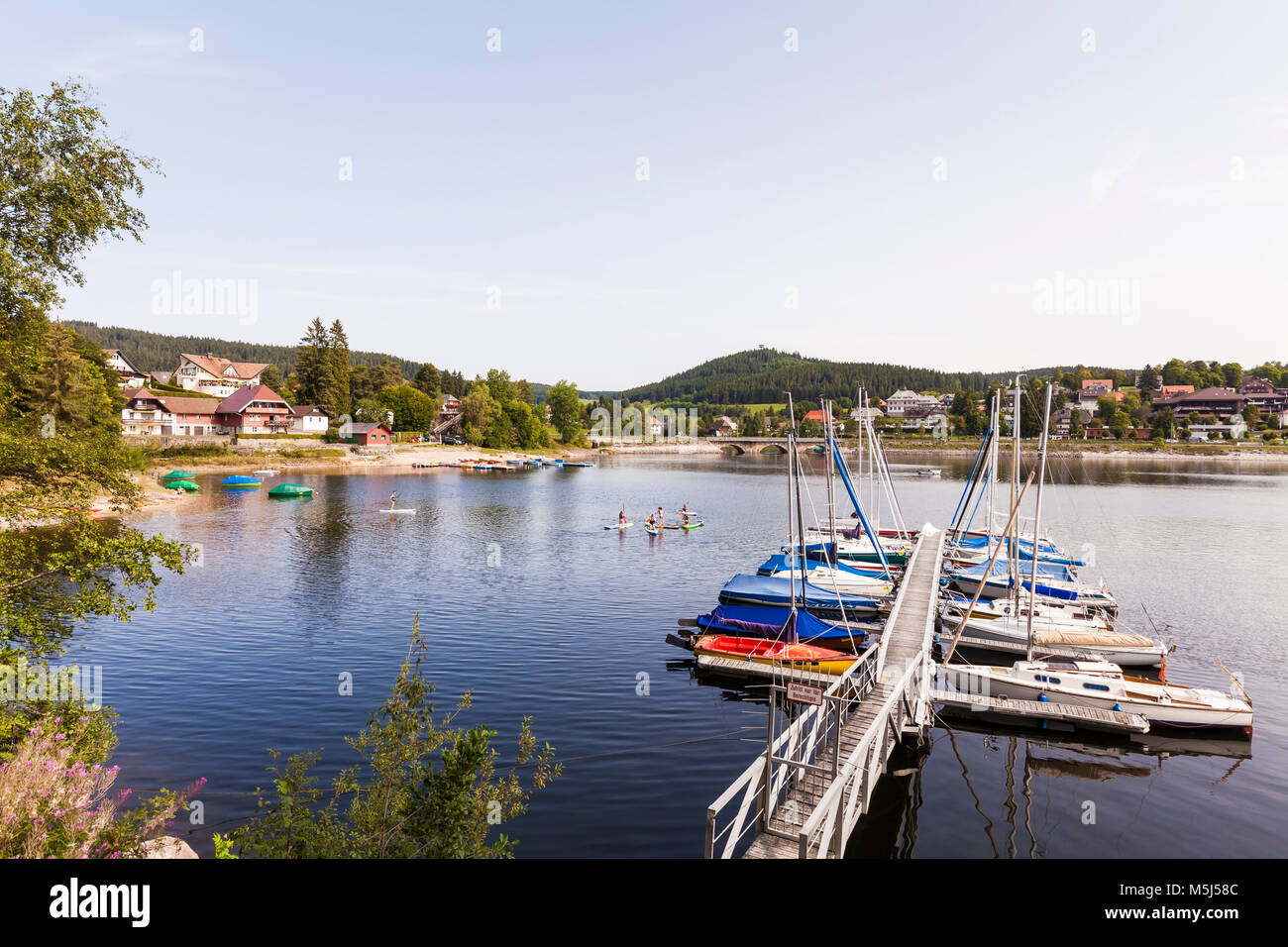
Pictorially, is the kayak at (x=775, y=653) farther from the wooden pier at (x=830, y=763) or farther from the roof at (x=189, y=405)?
the roof at (x=189, y=405)

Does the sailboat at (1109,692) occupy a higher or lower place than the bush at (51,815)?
lower

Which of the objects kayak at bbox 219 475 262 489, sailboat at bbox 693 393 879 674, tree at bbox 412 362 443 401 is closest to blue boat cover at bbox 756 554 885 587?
sailboat at bbox 693 393 879 674

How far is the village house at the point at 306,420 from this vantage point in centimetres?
15200

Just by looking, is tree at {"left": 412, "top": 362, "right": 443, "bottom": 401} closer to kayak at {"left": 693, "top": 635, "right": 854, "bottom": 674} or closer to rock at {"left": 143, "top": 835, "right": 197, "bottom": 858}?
kayak at {"left": 693, "top": 635, "right": 854, "bottom": 674}

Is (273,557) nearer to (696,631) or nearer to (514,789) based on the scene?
(696,631)

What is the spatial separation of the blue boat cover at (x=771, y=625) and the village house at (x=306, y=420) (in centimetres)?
14193

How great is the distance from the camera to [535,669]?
99.4 feet

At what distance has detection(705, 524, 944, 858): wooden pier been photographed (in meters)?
14.9

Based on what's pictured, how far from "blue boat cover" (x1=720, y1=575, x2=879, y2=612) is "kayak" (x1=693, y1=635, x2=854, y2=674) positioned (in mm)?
5020

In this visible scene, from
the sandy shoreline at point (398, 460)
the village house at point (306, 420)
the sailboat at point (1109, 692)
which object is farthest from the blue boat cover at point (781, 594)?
the village house at point (306, 420)

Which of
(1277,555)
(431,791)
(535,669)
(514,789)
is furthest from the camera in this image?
(1277,555)
